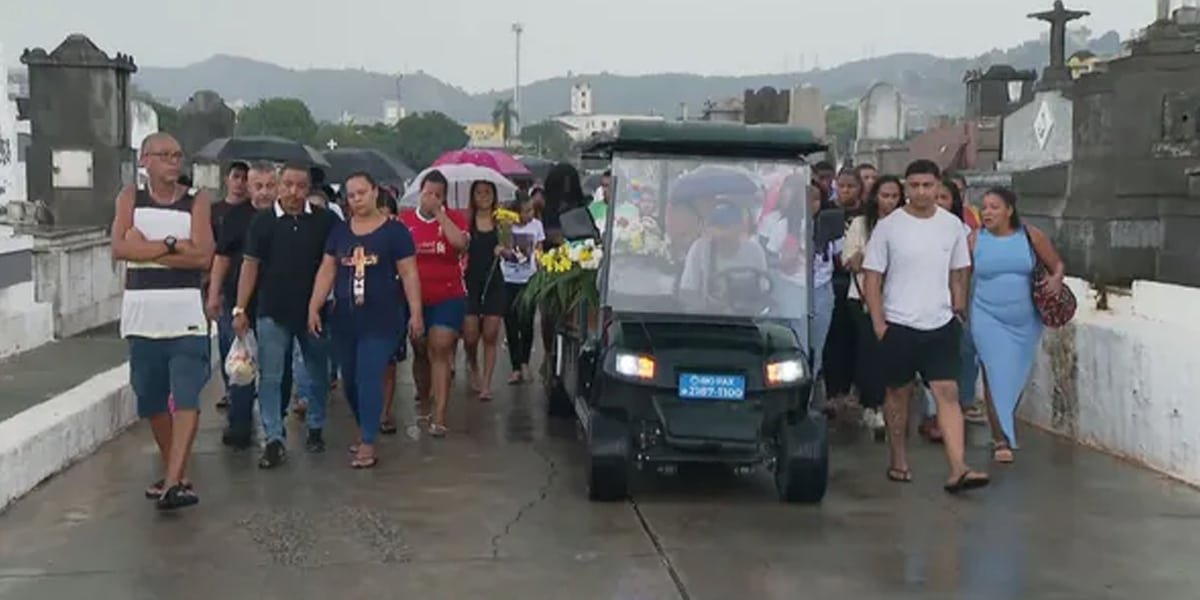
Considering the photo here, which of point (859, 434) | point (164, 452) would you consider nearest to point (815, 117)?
point (859, 434)

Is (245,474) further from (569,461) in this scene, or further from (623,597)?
(623,597)

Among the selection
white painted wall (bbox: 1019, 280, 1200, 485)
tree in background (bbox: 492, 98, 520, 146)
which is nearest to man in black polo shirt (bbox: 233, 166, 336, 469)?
white painted wall (bbox: 1019, 280, 1200, 485)

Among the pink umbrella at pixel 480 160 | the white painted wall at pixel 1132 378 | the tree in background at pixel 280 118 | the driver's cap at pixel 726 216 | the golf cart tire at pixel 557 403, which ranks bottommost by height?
the golf cart tire at pixel 557 403

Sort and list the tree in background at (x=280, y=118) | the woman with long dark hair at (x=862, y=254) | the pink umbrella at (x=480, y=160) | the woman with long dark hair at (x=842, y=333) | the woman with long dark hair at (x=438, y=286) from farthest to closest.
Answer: the tree in background at (x=280, y=118)
the pink umbrella at (x=480, y=160)
the woman with long dark hair at (x=842, y=333)
the woman with long dark hair at (x=438, y=286)
the woman with long dark hair at (x=862, y=254)

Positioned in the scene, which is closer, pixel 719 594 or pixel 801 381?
pixel 719 594

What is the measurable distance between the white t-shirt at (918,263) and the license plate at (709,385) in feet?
4.03

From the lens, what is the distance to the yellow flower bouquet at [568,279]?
8664mm

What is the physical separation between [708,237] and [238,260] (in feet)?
10.5

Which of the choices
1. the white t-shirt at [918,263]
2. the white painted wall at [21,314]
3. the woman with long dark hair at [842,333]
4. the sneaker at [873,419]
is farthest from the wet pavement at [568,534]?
the white painted wall at [21,314]

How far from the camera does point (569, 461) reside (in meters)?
8.70

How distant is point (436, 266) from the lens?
968cm

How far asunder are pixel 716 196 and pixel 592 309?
982 mm

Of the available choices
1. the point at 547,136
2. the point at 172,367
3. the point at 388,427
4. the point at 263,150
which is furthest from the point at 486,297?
the point at 547,136

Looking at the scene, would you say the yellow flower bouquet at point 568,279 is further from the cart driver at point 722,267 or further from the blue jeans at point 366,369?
the blue jeans at point 366,369
